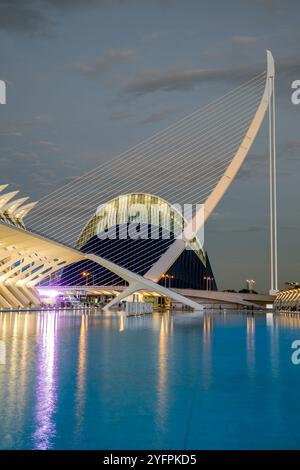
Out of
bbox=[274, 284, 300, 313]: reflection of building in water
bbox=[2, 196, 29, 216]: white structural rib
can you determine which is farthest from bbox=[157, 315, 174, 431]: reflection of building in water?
bbox=[274, 284, 300, 313]: reflection of building in water

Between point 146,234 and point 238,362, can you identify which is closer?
point 238,362

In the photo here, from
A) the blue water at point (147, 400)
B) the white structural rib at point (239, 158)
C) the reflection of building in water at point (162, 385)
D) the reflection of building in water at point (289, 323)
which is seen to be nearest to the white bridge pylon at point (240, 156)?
the white structural rib at point (239, 158)

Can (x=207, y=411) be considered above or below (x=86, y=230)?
below

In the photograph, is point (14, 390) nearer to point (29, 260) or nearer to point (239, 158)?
point (239, 158)

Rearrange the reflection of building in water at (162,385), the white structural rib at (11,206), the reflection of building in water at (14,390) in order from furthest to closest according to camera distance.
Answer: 1. the white structural rib at (11,206)
2. the reflection of building in water at (162,385)
3. the reflection of building in water at (14,390)

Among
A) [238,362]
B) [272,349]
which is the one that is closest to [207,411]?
[238,362]

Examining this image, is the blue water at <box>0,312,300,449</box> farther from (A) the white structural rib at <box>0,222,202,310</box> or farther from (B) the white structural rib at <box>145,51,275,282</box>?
(B) the white structural rib at <box>145,51,275,282</box>

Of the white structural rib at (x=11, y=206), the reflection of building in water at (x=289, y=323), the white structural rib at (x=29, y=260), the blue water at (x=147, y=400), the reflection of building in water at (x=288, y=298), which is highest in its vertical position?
the white structural rib at (x=11, y=206)

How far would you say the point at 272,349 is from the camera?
11.4 meters

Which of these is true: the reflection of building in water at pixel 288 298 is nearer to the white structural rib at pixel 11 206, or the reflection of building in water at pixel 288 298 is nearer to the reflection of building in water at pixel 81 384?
the white structural rib at pixel 11 206

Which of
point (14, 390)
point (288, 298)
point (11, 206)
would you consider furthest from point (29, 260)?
point (14, 390)

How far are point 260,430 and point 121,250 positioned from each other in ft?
255

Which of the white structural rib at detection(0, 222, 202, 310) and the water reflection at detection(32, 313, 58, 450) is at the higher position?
the white structural rib at detection(0, 222, 202, 310)

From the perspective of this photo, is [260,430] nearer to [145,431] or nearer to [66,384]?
[145,431]
